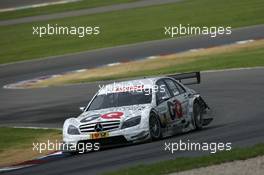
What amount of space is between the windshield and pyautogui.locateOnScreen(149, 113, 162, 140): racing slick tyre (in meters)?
0.58

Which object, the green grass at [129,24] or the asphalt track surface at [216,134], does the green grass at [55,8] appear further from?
the asphalt track surface at [216,134]

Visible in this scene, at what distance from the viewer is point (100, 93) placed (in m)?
16.5

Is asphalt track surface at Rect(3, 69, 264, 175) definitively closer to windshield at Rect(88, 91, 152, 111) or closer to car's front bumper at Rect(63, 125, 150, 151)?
car's front bumper at Rect(63, 125, 150, 151)

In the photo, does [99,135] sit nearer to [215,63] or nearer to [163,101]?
[163,101]

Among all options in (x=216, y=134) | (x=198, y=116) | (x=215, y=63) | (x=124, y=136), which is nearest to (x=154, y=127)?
(x=124, y=136)

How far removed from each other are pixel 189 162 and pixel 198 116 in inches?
219

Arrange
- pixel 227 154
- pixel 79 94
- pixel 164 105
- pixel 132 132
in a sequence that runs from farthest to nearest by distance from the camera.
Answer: pixel 79 94, pixel 164 105, pixel 132 132, pixel 227 154

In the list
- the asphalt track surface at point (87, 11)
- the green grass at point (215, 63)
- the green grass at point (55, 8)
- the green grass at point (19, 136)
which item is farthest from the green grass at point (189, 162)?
the green grass at point (55, 8)

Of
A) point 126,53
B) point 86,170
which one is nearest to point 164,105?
point 86,170

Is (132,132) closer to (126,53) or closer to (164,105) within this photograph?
(164,105)

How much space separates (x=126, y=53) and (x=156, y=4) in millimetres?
13810

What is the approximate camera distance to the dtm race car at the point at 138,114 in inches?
585

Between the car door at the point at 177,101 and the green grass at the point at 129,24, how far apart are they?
17.7 m

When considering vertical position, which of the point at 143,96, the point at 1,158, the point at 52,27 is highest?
the point at 52,27
